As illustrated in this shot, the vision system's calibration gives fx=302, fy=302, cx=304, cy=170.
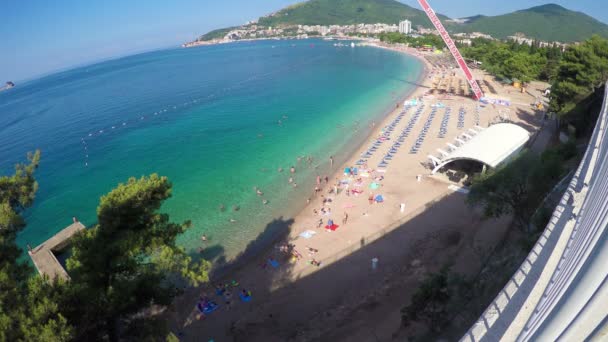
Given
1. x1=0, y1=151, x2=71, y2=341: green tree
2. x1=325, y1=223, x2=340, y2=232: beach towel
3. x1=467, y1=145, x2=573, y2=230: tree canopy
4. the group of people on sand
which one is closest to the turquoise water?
the group of people on sand

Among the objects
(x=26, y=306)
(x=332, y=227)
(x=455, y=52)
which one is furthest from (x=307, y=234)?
(x=455, y=52)

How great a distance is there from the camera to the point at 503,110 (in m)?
34.9

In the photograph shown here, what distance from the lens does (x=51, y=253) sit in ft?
58.6

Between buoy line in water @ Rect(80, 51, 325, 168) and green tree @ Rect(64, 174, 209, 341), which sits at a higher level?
green tree @ Rect(64, 174, 209, 341)

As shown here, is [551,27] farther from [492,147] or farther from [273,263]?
[273,263]

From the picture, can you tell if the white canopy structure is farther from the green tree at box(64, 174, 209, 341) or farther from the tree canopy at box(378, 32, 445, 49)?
the tree canopy at box(378, 32, 445, 49)

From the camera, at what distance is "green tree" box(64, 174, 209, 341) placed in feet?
22.5

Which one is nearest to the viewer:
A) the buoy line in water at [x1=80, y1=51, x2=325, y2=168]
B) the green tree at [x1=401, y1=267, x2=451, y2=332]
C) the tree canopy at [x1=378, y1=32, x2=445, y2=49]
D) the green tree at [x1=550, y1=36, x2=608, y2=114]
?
the green tree at [x1=401, y1=267, x2=451, y2=332]

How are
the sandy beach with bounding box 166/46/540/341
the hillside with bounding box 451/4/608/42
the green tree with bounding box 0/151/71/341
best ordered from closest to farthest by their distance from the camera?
1. the green tree with bounding box 0/151/71/341
2. the sandy beach with bounding box 166/46/540/341
3. the hillside with bounding box 451/4/608/42

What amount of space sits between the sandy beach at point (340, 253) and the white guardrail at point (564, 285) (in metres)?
6.30

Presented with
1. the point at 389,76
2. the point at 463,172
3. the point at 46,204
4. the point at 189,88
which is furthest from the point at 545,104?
Answer: the point at 189,88

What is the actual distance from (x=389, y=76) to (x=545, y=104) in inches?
1351

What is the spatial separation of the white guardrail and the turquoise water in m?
14.4

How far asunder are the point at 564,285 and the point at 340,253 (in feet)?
38.6
